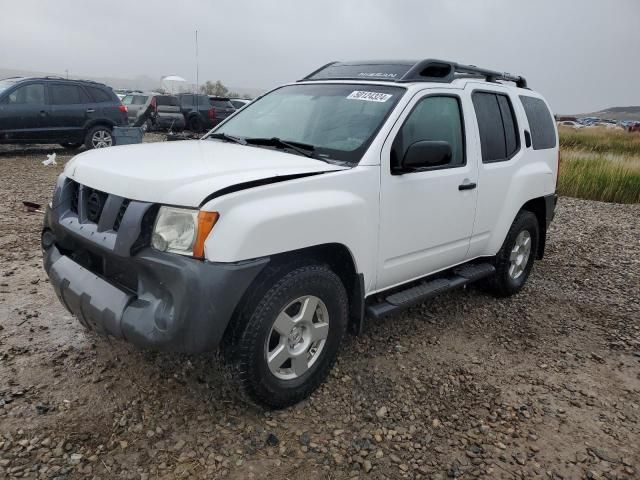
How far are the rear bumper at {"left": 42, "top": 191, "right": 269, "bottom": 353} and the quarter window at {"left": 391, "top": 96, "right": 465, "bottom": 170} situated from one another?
1.27 m

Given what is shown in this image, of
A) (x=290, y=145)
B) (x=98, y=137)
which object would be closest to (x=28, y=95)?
(x=98, y=137)

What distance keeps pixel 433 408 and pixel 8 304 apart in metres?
3.18

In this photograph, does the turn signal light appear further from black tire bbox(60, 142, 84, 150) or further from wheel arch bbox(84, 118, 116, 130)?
black tire bbox(60, 142, 84, 150)

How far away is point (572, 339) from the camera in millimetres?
4055

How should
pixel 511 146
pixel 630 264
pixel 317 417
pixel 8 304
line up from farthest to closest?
pixel 630 264, pixel 511 146, pixel 8 304, pixel 317 417

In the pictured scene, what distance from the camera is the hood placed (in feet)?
7.84

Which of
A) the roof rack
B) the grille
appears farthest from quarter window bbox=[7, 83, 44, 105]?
the grille

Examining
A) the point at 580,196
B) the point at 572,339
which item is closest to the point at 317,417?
the point at 572,339

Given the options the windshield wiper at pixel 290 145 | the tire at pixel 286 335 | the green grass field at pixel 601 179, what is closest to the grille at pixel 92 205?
the tire at pixel 286 335

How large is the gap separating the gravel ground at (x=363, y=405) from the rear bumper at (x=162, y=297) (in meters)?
0.55

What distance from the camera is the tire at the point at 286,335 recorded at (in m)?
2.55

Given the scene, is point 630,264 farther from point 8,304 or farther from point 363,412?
point 8,304

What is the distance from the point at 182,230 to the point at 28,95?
10.6 metres

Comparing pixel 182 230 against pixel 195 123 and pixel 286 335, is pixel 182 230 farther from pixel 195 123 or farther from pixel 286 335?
pixel 195 123
